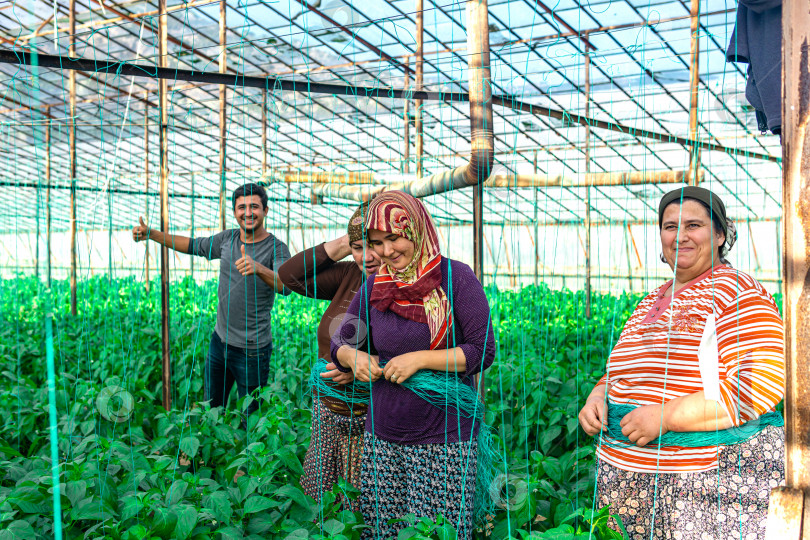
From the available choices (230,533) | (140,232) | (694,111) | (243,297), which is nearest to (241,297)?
(243,297)

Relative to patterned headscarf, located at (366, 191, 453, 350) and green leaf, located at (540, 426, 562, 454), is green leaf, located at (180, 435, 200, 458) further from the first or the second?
green leaf, located at (540, 426, 562, 454)

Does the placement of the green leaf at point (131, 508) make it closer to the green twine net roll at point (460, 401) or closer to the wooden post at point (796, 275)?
the green twine net roll at point (460, 401)

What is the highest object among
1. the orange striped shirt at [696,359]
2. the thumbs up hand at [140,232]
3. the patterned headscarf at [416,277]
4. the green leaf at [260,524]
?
the thumbs up hand at [140,232]

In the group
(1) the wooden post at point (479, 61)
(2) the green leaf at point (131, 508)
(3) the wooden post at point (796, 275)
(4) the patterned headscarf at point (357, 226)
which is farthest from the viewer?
(1) the wooden post at point (479, 61)

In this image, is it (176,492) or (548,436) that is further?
(548,436)

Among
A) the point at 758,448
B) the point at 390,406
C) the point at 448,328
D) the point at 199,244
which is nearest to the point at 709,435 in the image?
the point at 758,448

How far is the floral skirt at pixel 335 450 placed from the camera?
2143 millimetres

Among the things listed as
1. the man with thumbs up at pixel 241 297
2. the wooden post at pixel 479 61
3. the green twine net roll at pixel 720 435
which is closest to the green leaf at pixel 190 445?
the man with thumbs up at pixel 241 297

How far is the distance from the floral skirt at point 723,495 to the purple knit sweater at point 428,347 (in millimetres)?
494

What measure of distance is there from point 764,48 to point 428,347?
1.22 m

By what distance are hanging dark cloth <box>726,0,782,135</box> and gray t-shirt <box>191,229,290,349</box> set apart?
2115 millimetres

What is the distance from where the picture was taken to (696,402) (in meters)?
1.45

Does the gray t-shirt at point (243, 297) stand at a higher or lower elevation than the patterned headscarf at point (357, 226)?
lower

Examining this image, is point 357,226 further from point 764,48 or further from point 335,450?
point 764,48
